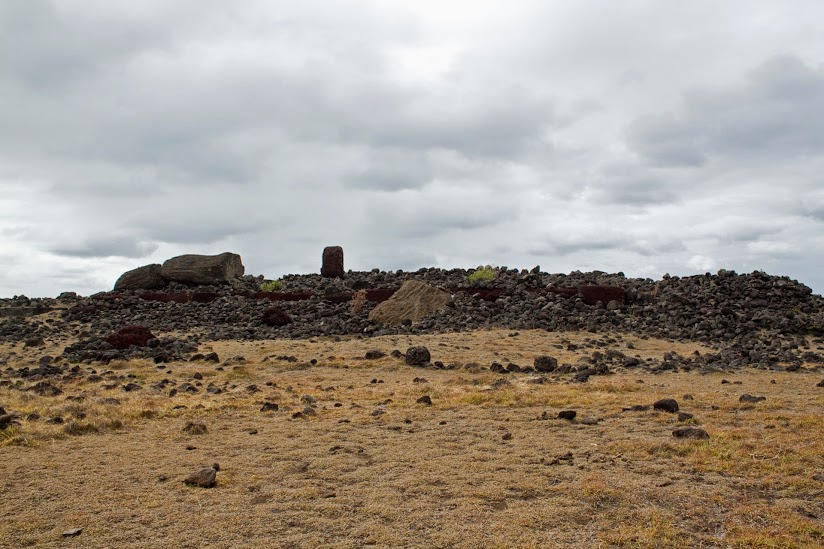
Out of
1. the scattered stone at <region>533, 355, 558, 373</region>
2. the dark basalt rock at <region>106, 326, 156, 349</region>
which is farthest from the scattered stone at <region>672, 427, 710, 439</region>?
the dark basalt rock at <region>106, 326, 156, 349</region>

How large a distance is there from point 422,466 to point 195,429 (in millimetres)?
4232

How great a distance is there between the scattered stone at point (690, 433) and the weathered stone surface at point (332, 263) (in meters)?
25.4

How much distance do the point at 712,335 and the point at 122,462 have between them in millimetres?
19004

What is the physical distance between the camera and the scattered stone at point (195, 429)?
10.8 m

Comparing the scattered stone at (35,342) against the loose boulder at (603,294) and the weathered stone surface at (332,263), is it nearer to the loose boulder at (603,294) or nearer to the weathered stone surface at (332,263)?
the weathered stone surface at (332,263)

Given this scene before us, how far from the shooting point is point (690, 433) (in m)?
9.34

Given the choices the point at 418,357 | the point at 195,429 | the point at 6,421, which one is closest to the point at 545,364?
the point at 418,357

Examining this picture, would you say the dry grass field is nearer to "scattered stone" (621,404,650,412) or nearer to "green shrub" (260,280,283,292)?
"scattered stone" (621,404,650,412)

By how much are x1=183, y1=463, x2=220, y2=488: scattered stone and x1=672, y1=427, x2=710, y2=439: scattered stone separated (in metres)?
5.98

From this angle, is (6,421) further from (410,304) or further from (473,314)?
(473,314)

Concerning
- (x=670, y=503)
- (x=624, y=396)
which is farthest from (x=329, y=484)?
(x=624, y=396)

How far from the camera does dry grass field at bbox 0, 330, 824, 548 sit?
246 inches

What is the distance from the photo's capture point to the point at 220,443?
10.1 metres

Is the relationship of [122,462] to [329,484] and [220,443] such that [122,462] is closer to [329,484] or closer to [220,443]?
[220,443]
